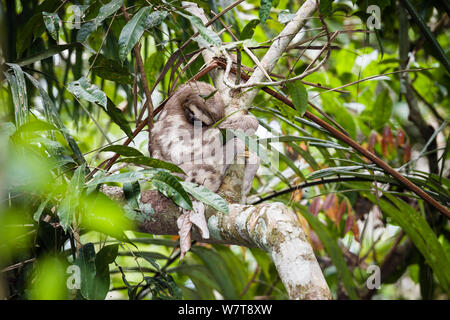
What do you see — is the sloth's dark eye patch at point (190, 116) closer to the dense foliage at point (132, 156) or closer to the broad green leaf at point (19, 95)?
the dense foliage at point (132, 156)

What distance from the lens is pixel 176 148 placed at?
156 cm

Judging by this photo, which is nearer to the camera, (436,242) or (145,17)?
(145,17)

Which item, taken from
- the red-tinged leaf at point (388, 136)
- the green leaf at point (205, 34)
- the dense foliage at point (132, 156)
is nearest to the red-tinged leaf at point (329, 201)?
the dense foliage at point (132, 156)

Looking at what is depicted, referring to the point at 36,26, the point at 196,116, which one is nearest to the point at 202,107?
the point at 196,116

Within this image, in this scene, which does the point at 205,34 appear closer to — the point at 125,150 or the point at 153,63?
the point at 125,150

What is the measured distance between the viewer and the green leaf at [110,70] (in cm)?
135

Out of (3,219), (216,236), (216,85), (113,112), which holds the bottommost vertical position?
(216,236)

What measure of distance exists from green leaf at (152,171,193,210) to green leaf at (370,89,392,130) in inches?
60.4

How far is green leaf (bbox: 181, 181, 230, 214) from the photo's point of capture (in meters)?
1.03

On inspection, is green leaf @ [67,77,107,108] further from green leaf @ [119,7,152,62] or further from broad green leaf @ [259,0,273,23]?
broad green leaf @ [259,0,273,23]

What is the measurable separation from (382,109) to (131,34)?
154cm
